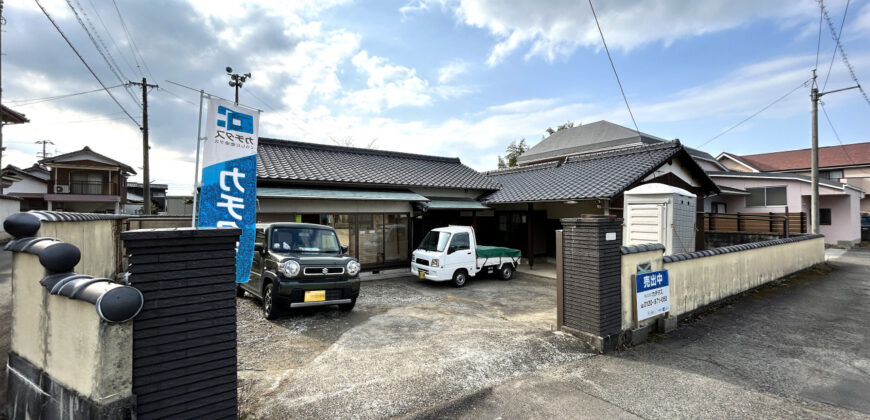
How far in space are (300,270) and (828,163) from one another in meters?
36.0

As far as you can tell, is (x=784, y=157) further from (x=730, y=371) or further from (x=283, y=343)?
(x=283, y=343)

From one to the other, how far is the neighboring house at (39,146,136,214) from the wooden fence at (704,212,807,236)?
39.3 meters

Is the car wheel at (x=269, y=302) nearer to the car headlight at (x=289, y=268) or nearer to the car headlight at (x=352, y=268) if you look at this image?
the car headlight at (x=289, y=268)

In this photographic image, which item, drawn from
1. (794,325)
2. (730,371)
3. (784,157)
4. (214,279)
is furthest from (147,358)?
(784,157)

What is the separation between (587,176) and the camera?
12242 millimetres

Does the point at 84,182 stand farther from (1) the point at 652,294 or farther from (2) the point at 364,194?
(1) the point at 652,294

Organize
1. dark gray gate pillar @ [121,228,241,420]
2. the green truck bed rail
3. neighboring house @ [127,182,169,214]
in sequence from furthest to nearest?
neighboring house @ [127,182,169,214] → the green truck bed rail → dark gray gate pillar @ [121,228,241,420]

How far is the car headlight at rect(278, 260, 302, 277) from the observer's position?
5.90 meters

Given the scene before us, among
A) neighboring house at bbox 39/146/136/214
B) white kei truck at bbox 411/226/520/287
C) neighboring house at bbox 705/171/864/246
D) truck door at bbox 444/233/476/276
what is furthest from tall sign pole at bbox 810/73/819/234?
neighboring house at bbox 39/146/136/214

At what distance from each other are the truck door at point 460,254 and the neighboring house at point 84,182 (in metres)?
32.4

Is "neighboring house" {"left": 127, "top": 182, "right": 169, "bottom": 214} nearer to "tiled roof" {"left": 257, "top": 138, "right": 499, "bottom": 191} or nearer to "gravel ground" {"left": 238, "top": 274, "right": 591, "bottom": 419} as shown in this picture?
"tiled roof" {"left": 257, "top": 138, "right": 499, "bottom": 191}

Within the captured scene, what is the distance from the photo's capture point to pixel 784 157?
29719 millimetres

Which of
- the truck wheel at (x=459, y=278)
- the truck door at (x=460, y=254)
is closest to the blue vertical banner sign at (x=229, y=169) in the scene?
the truck door at (x=460, y=254)

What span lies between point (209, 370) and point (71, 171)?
1448 inches
